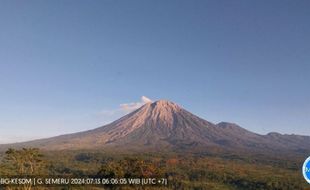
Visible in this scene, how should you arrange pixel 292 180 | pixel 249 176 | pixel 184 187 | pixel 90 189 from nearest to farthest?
pixel 90 189 → pixel 184 187 → pixel 292 180 → pixel 249 176

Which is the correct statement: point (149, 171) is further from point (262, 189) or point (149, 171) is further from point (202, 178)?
point (202, 178)

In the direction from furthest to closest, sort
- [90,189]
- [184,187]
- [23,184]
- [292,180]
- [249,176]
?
[249,176]
[292,180]
[184,187]
[90,189]
[23,184]

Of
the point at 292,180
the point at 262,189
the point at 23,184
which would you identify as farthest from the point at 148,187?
the point at 292,180

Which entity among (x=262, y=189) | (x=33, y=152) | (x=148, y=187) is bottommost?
(x=262, y=189)

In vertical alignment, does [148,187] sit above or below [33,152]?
below

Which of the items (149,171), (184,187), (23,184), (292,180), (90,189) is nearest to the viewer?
(23,184)

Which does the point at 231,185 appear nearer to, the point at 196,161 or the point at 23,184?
the point at 196,161

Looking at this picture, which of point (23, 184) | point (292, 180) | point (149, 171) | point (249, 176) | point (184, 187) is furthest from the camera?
point (249, 176)

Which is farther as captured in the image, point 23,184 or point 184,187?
point 184,187

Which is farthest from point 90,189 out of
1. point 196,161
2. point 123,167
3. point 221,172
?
point 196,161
